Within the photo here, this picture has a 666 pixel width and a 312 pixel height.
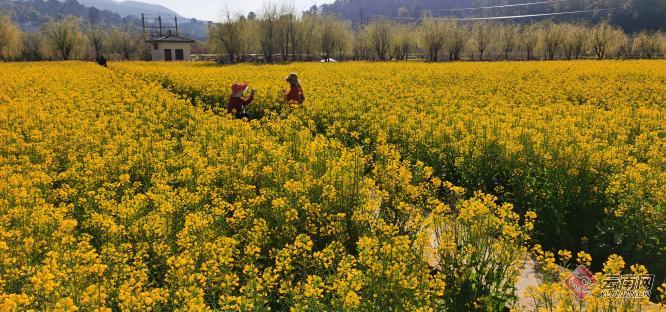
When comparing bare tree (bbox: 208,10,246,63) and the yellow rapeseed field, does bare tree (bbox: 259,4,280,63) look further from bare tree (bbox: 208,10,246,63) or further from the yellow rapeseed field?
the yellow rapeseed field

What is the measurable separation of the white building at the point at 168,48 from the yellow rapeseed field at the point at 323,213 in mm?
72577

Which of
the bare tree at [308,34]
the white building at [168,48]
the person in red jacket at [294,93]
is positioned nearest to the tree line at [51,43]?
the white building at [168,48]

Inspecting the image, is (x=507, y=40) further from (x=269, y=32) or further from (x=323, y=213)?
(x=323, y=213)

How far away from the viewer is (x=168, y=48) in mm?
78688

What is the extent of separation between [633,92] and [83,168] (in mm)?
18484

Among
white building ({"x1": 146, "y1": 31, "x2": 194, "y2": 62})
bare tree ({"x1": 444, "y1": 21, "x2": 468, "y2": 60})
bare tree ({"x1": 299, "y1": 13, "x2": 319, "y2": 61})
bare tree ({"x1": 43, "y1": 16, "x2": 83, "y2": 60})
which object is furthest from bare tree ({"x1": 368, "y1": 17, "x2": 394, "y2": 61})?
bare tree ({"x1": 43, "y1": 16, "x2": 83, "y2": 60})

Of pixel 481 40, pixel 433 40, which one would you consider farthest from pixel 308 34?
pixel 481 40

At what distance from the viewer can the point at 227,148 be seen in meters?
8.13

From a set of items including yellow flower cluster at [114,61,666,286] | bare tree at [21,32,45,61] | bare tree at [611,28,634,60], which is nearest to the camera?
yellow flower cluster at [114,61,666,286]

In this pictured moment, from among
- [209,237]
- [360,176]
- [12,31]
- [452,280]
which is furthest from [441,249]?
[12,31]

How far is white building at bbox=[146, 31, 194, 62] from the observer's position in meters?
77.9

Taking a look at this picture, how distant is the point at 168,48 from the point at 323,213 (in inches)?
3200

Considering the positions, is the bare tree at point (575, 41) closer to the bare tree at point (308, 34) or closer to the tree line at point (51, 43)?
the bare tree at point (308, 34)

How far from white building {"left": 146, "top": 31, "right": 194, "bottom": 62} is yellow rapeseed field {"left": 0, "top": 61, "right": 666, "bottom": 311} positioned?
72577 mm
